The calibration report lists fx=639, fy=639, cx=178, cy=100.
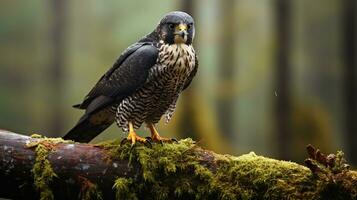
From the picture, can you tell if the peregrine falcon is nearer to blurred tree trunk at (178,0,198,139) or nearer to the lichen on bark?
the lichen on bark

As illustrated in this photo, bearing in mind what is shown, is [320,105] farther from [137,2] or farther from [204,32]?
[137,2]

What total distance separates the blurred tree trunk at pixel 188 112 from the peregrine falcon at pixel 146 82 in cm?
581

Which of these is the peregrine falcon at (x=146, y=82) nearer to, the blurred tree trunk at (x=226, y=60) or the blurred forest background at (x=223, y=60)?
the blurred forest background at (x=223, y=60)

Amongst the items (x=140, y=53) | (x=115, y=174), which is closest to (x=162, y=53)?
(x=140, y=53)

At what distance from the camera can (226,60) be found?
14.6 metres

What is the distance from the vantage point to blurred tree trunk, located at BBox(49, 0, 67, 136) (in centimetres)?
1363

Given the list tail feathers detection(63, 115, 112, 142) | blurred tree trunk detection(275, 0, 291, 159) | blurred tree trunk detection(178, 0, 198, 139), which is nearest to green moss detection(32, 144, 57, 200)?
tail feathers detection(63, 115, 112, 142)

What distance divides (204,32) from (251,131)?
2.64m

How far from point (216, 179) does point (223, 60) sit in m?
11.5

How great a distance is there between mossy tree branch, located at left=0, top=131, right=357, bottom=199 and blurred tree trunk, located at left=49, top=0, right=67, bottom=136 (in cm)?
1009

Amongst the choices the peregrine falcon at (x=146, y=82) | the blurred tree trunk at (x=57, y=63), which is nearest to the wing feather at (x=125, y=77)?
the peregrine falcon at (x=146, y=82)

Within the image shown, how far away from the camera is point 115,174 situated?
11.2ft

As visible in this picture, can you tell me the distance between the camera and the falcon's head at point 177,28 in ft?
13.3

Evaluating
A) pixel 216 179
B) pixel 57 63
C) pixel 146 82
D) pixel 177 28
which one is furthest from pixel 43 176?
pixel 57 63
